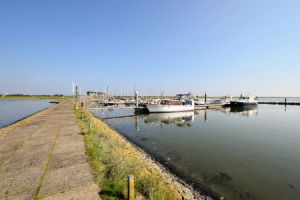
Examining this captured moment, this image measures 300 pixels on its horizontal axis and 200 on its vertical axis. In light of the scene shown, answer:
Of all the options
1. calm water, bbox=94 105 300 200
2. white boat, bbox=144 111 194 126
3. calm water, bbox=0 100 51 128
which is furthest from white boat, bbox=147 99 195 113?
calm water, bbox=0 100 51 128

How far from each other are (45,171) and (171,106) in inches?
1480

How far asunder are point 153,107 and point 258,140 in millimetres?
25975

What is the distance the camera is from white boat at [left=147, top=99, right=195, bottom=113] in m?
41.6

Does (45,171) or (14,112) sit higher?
(45,171)

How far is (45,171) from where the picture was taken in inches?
248

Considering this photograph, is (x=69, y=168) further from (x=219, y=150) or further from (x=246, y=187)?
(x=219, y=150)

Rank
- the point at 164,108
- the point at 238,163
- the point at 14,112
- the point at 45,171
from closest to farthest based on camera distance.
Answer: the point at 45,171 < the point at 238,163 < the point at 164,108 < the point at 14,112

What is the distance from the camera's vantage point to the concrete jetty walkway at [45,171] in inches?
195

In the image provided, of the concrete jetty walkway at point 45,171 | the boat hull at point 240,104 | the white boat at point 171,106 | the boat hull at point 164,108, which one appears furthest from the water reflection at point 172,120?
the boat hull at point 240,104

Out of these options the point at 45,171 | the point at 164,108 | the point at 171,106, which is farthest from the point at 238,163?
the point at 171,106

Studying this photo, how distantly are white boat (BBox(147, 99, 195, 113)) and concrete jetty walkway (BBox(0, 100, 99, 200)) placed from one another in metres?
31.8

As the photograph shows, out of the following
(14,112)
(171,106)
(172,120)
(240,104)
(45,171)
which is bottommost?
(172,120)

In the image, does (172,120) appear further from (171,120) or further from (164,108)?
(164,108)

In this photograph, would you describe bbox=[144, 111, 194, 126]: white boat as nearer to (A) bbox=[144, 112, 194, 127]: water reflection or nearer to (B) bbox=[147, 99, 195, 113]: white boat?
(A) bbox=[144, 112, 194, 127]: water reflection
